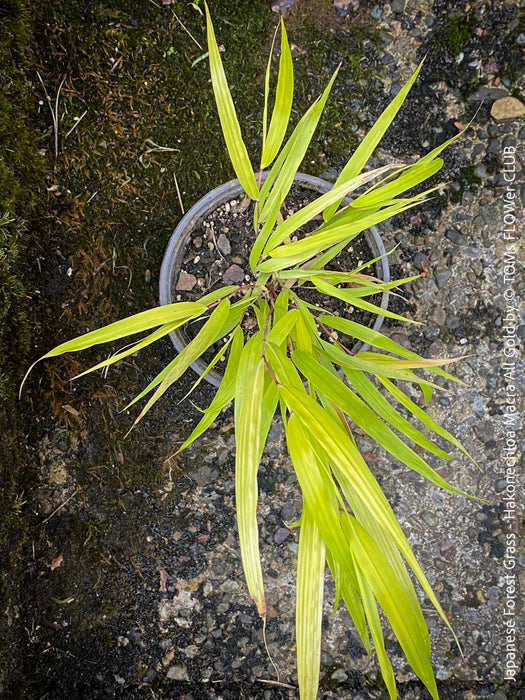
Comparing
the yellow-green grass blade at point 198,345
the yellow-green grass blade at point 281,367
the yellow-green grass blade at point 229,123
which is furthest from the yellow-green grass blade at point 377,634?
the yellow-green grass blade at point 229,123

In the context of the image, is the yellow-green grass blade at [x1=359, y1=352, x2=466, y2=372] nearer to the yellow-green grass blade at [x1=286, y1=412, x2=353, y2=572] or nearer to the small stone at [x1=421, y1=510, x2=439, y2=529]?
the yellow-green grass blade at [x1=286, y1=412, x2=353, y2=572]

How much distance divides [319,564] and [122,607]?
72 cm

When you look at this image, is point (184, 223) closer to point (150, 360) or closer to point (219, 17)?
point (150, 360)

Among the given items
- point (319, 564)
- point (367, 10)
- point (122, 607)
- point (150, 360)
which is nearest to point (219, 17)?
point (367, 10)

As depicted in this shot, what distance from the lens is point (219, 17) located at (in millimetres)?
1042

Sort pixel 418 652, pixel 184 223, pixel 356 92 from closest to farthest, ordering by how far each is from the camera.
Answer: pixel 418 652, pixel 184 223, pixel 356 92

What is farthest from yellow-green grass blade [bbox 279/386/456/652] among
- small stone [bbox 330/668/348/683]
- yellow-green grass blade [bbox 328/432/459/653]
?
small stone [bbox 330/668/348/683]

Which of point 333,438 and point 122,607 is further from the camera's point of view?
point 122,607

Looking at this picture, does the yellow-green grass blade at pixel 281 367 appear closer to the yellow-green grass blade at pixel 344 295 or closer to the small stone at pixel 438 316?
the yellow-green grass blade at pixel 344 295

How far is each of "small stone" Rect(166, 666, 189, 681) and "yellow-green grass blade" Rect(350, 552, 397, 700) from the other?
26.5 inches

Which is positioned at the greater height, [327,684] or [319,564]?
[319,564]

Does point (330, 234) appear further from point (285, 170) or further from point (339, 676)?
point (339, 676)

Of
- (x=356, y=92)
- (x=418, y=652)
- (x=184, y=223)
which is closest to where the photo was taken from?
(x=418, y=652)

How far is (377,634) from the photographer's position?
0.59 metres
